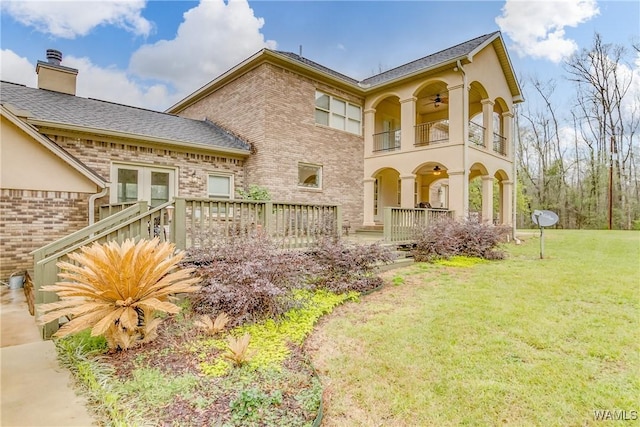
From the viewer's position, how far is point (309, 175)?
12789 mm

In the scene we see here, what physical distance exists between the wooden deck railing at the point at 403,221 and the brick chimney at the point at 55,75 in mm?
11144

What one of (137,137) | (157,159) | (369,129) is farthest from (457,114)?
(137,137)

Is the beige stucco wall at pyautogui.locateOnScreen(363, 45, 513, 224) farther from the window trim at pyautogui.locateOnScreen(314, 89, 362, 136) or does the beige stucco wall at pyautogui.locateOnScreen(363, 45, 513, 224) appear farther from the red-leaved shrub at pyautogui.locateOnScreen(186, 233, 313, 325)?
the red-leaved shrub at pyautogui.locateOnScreen(186, 233, 313, 325)

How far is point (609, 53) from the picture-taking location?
26.7 metres

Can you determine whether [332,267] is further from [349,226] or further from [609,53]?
[609,53]

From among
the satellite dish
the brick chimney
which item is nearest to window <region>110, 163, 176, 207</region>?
the brick chimney

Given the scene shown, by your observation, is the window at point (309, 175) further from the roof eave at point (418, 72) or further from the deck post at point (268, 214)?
the deck post at point (268, 214)

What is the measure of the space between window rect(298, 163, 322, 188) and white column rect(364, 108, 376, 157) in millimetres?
2832

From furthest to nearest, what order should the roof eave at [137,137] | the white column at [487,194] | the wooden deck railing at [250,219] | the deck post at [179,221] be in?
the white column at [487,194] → the roof eave at [137,137] → the wooden deck railing at [250,219] → the deck post at [179,221]

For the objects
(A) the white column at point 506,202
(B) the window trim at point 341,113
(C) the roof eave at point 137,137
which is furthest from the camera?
(A) the white column at point 506,202

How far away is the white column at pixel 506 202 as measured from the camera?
618 inches

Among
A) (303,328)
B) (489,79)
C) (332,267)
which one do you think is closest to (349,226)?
(332,267)

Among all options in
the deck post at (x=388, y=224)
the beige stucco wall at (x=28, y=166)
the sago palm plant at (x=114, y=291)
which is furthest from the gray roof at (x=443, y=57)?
the sago palm plant at (x=114, y=291)

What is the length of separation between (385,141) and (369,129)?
1.60 metres
